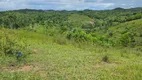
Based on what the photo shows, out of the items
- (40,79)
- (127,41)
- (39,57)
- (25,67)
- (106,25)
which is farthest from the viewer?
(106,25)

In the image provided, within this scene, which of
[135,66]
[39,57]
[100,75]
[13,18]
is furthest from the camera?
[13,18]

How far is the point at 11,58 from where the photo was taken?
11758 millimetres

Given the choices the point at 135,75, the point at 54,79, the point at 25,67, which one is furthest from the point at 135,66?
the point at 25,67

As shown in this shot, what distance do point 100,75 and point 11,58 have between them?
4951 millimetres

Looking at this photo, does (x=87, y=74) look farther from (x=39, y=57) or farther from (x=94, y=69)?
(x=39, y=57)

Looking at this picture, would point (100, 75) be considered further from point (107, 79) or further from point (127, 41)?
point (127, 41)

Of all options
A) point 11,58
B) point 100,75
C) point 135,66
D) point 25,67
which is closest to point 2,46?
point 11,58

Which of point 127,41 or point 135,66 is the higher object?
point 135,66

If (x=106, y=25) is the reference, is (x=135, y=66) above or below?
above

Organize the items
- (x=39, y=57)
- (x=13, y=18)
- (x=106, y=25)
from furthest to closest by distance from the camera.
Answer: (x=106, y=25) → (x=13, y=18) → (x=39, y=57)

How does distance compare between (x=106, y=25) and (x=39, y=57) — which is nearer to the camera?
(x=39, y=57)

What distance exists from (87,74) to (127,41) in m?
46.0

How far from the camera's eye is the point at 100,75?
9523mm

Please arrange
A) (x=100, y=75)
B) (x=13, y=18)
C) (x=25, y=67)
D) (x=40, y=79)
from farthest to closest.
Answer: (x=13, y=18) → (x=25, y=67) → (x=100, y=75) → (x=40, y=79)
